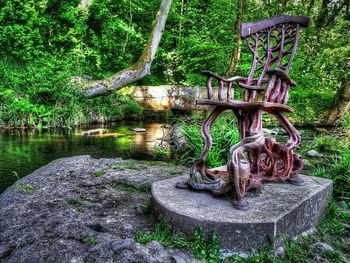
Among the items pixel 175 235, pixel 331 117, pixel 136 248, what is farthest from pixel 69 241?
pixel 331 117

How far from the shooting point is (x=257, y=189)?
2.95 metres

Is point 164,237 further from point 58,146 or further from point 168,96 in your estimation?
point 168,96

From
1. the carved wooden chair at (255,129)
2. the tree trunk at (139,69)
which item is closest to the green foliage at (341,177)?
the carved wooden chair at (255,129)

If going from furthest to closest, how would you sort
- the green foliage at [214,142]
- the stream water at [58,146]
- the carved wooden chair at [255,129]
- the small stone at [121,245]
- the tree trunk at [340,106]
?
the tree trunk at [340,106] < the stream water at [58,146] < the green foliage at [214,142] < the carved wooden chair at [255,129] < the small stone at [121,245]

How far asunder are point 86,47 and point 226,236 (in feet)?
50.3

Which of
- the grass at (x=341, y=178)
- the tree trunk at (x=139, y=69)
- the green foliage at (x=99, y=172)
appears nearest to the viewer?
the grass at (x=341, y=178)

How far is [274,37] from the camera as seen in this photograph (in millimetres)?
3512

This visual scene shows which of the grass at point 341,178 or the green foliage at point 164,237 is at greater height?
the grass at point 341,178

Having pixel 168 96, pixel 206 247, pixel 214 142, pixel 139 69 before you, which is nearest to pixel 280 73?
pixel 206 247

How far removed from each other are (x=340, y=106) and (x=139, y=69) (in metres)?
7.08

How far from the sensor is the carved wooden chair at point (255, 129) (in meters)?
→ 2.74

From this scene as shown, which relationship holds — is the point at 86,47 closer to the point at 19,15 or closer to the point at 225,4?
the point at 19,15

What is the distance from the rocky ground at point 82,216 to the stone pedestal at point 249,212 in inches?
10.6

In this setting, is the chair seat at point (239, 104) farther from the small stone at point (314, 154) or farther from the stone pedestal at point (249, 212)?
the small stone at point (314, 154)
